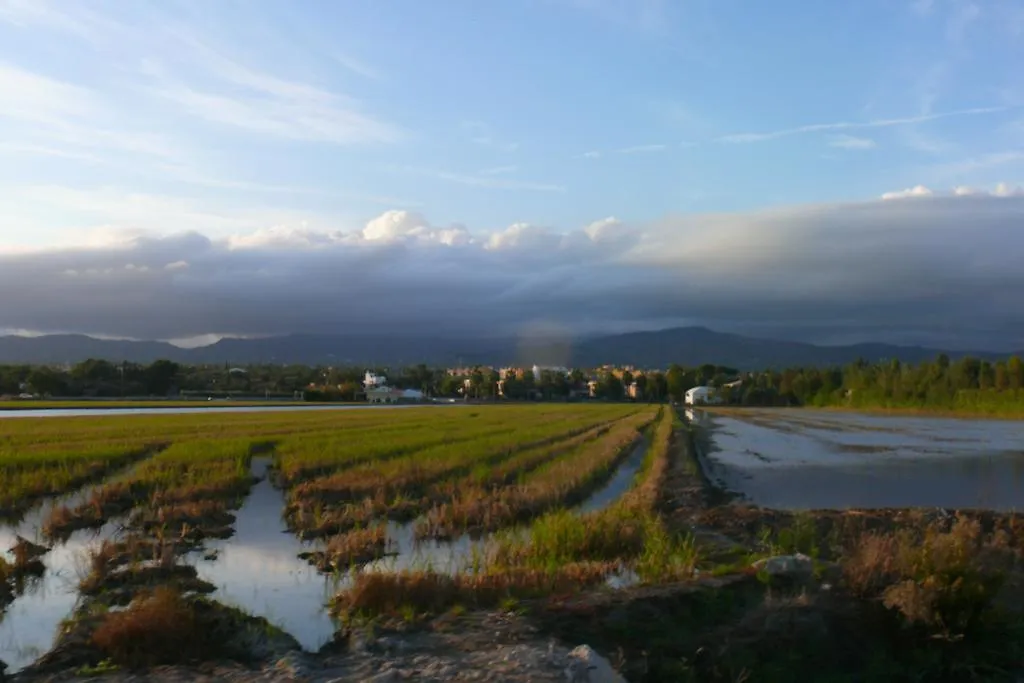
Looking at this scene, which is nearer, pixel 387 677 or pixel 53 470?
pixel 387 677

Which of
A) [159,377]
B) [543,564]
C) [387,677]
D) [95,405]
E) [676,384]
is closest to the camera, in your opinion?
[387,677]

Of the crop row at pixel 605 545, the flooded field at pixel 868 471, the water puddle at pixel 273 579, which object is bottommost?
the flooded field at pixel 868 471

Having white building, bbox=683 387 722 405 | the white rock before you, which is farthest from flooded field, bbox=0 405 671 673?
white building, bbox=683 387 722 405

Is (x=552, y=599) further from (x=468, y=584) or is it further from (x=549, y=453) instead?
(x=549, y=453)

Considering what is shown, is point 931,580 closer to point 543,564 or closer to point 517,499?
point 543,564

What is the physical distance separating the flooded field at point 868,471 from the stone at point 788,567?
9.32 m

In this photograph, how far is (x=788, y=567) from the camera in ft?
32.8

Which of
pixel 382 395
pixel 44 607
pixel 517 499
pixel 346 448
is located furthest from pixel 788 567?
pixel 382 395

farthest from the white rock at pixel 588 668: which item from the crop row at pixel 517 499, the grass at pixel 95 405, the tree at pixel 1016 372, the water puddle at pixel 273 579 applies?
the tree at pixel 1016 372

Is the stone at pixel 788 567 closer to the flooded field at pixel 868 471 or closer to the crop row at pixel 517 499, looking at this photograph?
the crop row at pixel 517 499

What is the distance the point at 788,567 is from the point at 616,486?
43.5ft

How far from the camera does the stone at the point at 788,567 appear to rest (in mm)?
9867

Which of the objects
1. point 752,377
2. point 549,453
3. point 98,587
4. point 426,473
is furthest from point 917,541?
point 752,377

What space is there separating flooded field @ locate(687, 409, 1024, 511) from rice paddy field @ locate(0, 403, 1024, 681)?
10.6ft
